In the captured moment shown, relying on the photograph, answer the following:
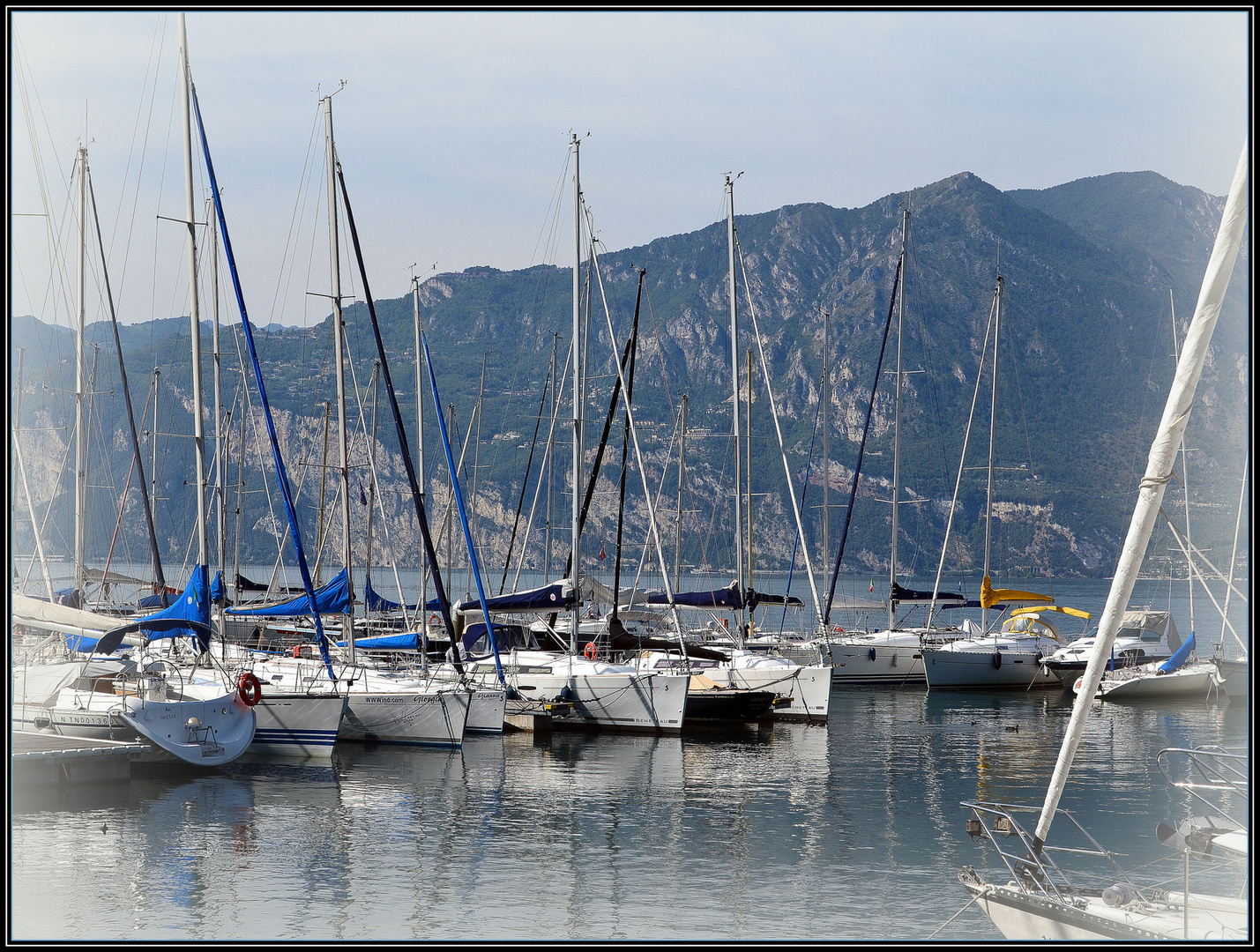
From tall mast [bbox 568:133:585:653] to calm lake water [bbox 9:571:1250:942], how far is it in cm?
423

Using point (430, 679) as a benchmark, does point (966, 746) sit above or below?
below

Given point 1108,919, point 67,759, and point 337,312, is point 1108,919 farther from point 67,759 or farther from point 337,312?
point 337,312

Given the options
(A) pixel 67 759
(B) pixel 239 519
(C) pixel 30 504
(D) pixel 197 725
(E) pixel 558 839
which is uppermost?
(C) pixel 30 504

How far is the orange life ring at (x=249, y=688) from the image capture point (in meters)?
25.1

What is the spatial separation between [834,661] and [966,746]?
16657 millimetres

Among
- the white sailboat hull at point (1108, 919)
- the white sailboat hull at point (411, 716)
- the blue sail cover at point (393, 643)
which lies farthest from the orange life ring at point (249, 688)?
the white sailboat hull at point (1108, 919)

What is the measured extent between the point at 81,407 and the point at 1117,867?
3274 cm

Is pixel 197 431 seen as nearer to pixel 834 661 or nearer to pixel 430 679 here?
pixel 430 679

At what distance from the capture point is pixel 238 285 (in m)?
28.8

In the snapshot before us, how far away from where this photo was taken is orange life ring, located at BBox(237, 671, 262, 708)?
2511 centimetres

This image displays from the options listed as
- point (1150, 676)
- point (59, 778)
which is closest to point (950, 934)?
point (59, 778)

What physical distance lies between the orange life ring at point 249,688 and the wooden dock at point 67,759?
2310 millimetres

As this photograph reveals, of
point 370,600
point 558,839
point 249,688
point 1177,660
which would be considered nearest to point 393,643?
point 249,688

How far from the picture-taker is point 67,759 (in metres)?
22.4
